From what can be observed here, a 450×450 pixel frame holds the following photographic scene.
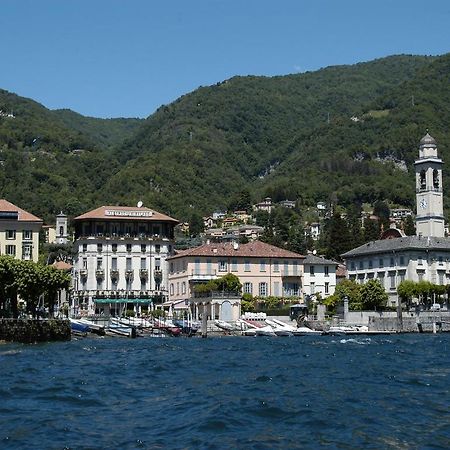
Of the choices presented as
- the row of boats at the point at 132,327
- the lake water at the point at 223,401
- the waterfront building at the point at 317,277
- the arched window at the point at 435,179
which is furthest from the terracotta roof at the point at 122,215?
the lake water at the point at 223,401

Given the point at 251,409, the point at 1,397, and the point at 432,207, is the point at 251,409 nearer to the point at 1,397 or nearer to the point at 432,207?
the point at 1,397

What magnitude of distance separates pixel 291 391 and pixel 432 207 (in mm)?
90379

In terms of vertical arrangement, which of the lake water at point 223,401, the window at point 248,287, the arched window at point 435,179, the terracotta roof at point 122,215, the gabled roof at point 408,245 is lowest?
the lake water at point 223,401

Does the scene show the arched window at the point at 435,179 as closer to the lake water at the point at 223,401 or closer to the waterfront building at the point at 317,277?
the waterfront building at the point at 317,277

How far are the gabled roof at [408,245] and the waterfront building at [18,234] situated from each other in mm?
38506

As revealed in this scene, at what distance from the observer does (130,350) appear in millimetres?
65312

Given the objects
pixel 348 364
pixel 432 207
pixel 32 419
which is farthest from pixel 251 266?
pixel 32 419

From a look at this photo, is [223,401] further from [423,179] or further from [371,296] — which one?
[423,179]

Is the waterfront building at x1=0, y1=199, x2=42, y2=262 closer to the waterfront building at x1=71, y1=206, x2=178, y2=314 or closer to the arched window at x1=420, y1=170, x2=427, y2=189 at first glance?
the waterfront building at x1=71, y1=206, x2=178, y2=314

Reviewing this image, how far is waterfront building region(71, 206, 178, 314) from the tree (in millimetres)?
25459

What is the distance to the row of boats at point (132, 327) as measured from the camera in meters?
88.1

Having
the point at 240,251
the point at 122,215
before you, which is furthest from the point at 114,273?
the point at 240,251

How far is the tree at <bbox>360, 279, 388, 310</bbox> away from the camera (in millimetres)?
107125

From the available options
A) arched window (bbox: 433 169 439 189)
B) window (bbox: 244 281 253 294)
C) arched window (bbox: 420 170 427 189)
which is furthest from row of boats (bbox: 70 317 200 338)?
arched window (bbox: 433 169 439 189)
